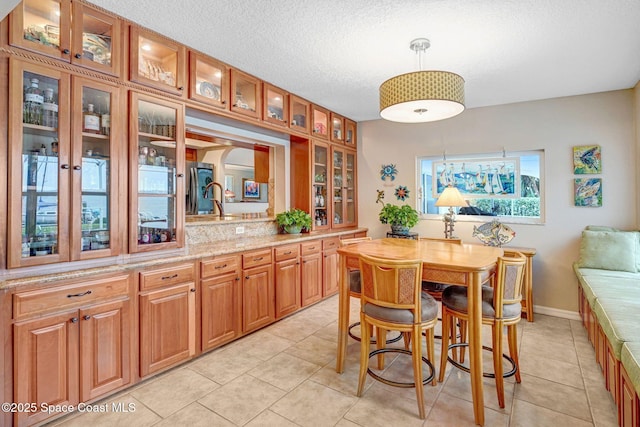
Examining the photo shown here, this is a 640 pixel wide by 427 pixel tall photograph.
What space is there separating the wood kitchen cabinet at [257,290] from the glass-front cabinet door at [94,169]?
1.16 metres

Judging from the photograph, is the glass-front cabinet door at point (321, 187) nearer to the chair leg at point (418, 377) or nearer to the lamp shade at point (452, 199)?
the lamp shade at point (452, 199)

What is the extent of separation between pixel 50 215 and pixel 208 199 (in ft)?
5.33

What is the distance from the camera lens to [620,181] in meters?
3.54

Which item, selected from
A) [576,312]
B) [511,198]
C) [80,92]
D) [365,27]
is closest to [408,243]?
[365,27]

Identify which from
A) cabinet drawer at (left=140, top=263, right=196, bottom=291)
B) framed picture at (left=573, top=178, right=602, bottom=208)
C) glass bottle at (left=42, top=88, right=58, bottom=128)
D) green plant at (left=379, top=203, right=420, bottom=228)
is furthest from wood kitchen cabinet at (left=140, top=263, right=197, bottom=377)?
framed picture at (left=573, top=178, right=602, bottom=208)

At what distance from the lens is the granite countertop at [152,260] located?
185 cm

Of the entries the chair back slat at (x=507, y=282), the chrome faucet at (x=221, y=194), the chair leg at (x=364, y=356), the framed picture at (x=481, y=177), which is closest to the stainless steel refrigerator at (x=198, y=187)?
the chrome faucet at (x=221, y=194)

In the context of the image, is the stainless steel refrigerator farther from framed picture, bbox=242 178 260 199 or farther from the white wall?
the white wall

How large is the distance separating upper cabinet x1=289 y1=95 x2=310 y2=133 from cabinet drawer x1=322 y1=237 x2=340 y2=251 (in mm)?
1430

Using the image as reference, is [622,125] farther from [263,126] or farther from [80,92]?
[80,92]

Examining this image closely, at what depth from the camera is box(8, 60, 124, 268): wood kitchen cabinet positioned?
187 cm

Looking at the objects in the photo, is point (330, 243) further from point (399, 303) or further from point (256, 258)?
point (399, 303)

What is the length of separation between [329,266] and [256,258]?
1370mm

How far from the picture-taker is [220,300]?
2.85 m
